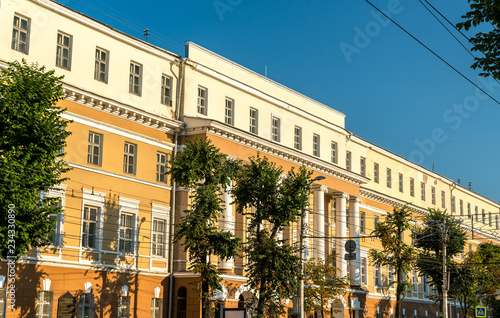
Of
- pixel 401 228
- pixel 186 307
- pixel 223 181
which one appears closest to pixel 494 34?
pixel 223 181

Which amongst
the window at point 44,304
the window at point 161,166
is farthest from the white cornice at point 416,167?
the window at point 44,304

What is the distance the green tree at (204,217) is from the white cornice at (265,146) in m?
4.66

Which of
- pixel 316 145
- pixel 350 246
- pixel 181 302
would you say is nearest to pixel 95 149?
pixel 181 302

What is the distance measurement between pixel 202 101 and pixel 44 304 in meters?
15.5

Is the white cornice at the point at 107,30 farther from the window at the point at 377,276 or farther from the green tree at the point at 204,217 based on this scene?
the window at the point at 377,276

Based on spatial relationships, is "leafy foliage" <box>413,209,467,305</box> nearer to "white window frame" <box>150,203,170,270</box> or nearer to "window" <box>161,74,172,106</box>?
"white window frame" <box>150,203,170,270</box>

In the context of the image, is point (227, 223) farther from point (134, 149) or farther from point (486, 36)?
point (486, 36)

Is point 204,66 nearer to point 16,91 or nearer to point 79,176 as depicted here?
point 79,176

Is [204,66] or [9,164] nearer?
[9,164]

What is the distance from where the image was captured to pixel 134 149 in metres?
38.1

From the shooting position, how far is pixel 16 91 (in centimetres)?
2695

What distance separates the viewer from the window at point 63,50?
113 feet

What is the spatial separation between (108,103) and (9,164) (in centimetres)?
1110

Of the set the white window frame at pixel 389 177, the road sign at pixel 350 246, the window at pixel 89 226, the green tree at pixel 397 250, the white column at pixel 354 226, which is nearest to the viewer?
the window at pixel 89 226
